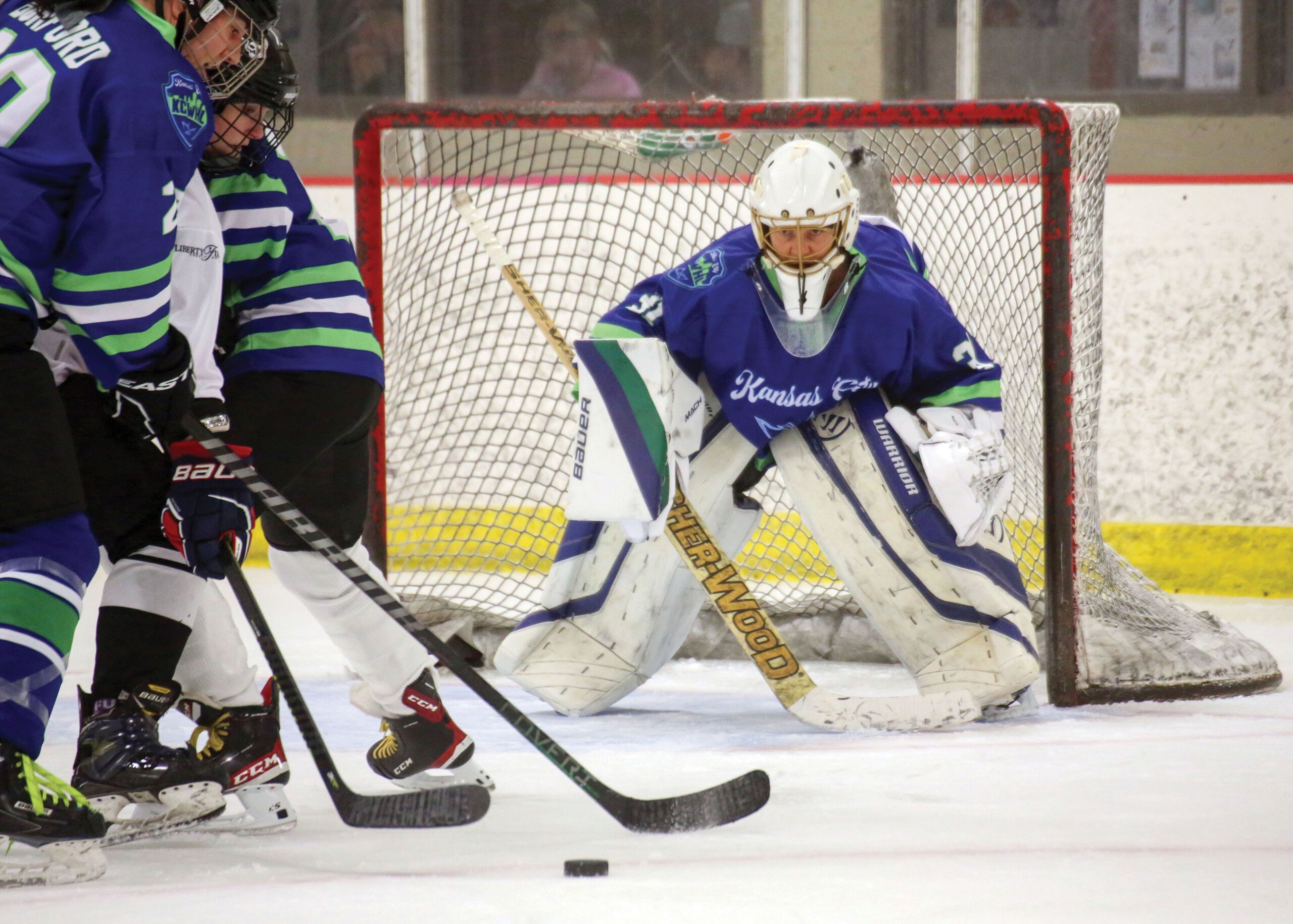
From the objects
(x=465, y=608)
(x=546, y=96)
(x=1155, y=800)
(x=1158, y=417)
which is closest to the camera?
(x=1155, y=800)

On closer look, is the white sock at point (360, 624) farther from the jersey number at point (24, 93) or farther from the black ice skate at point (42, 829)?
the jersey number at point (24, 93)

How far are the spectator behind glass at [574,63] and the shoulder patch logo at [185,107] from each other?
9.59ft

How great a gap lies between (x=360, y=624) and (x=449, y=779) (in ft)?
0.82

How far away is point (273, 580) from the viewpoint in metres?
4.08

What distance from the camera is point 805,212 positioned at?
2.48 m

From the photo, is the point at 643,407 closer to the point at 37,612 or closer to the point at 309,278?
the point at 309,278

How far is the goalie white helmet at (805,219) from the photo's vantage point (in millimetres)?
2494

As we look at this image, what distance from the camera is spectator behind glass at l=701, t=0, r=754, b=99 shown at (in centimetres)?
429

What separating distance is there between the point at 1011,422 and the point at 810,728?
964 mm

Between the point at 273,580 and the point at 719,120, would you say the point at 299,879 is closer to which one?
the point at 719,120

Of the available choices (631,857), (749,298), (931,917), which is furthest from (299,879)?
(749,298)

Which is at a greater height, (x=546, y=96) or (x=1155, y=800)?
(x=546, y=96)

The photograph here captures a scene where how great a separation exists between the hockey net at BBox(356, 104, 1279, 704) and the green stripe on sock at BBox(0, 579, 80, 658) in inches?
54.2

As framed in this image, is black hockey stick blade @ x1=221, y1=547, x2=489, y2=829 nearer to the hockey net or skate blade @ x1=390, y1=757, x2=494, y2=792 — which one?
skate blade @ x1=390, y1=757, x2=494, y2=792
